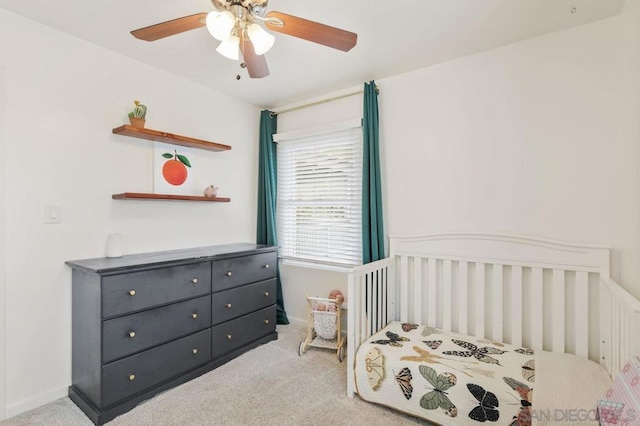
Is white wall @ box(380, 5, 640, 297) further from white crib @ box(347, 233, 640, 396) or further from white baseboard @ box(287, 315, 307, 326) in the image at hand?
white baseboard @ box(287, 315, 307, 326)

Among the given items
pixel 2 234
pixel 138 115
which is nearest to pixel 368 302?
pixel 138 115

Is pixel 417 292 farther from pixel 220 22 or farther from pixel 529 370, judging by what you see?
pixel 220 22

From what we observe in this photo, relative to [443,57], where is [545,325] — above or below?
below

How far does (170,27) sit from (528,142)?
2.26 meters

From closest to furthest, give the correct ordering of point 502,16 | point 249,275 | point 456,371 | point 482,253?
point 456,371 → point 502,16 → point 482,253 → point 249,275

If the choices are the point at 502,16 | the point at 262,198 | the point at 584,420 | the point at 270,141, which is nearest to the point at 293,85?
the point at 270,141

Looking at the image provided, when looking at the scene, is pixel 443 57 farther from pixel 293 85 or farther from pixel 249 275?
pixel 249 275

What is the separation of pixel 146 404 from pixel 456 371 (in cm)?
185

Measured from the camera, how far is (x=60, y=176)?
2.05 m

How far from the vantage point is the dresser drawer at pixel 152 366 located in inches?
72.1

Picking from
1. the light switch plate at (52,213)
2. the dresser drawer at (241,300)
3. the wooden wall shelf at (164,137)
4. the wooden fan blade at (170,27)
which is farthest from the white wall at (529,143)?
the light switch plate at (52,213)

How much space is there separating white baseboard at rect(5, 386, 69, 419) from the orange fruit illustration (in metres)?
1.60

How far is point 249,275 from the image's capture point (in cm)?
271

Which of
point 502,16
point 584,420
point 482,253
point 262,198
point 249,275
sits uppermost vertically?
point 502,16
